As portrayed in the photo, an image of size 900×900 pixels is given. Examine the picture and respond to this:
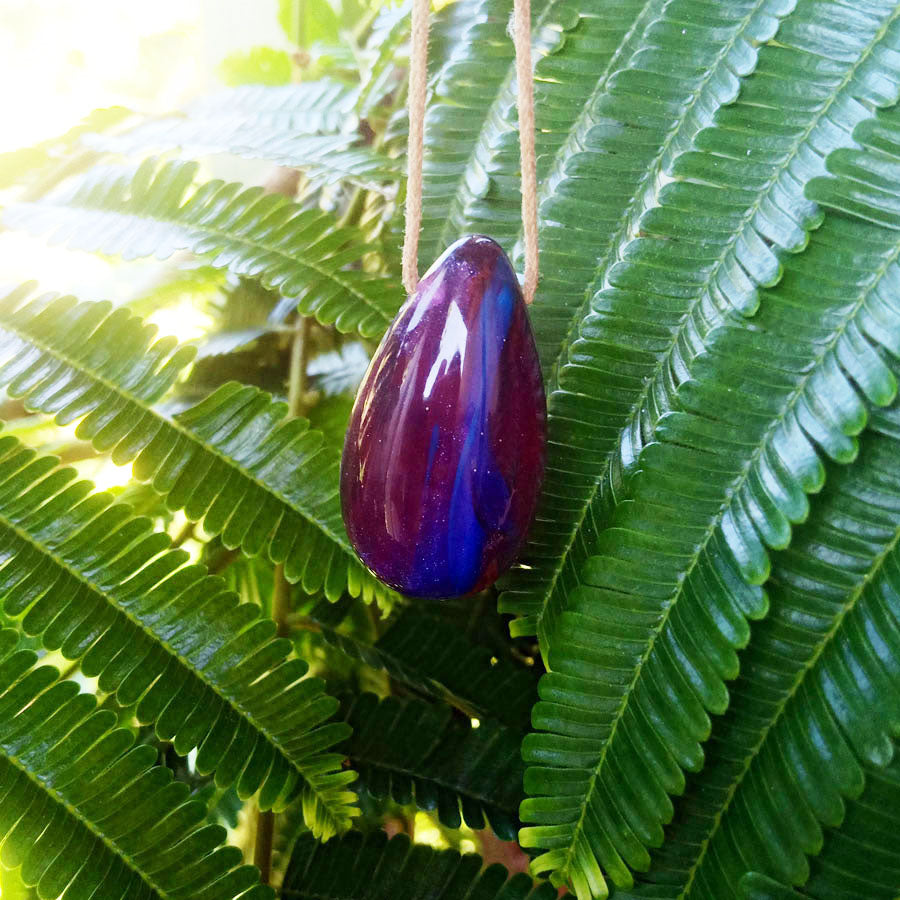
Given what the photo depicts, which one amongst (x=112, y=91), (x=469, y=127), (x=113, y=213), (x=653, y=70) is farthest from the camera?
(x=112, y=91)

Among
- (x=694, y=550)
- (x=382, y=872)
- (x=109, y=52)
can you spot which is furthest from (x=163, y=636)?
(x=109, y=52)

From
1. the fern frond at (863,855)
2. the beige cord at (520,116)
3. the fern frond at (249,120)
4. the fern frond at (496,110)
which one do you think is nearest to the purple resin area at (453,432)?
the beige cord at (520,116)

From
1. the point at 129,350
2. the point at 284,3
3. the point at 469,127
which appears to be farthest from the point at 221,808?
the point at 284,3

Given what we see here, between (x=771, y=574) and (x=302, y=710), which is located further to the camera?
(x=302, y=710)

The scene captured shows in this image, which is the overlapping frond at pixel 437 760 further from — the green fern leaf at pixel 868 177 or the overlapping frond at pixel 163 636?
the green fern leaf at pixel 868 177

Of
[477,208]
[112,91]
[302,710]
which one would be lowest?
[302,710]

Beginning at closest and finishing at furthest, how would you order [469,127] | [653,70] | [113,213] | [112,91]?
[653,70] → [469,127] → [113,213] → [112,91]

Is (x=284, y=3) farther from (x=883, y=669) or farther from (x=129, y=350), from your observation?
(x=883, y=669)

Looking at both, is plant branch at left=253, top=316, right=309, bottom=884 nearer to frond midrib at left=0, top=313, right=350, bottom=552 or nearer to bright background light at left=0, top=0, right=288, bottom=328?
frond midrib at left=0, top=313, right=350, bottom=552
